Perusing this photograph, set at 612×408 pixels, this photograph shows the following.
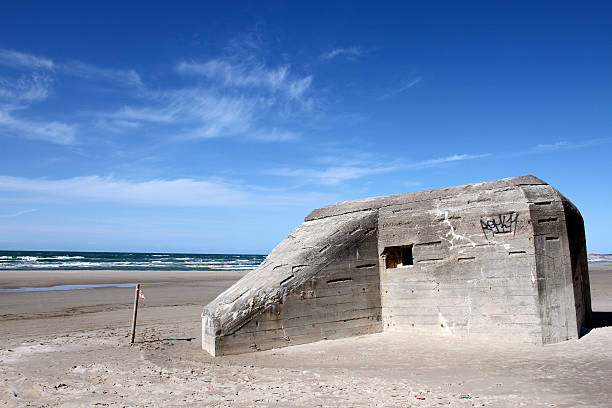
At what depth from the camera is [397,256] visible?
921 centimetres

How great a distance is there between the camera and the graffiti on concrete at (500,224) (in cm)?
762

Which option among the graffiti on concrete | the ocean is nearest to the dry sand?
the graffiti on concrete

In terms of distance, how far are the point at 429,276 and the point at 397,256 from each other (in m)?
1.00

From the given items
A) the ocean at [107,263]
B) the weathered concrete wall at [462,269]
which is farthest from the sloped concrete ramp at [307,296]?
the ocean at [107,263]

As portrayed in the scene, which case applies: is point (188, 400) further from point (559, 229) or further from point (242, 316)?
point (559, 229)

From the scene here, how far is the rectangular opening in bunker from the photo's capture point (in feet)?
29.7

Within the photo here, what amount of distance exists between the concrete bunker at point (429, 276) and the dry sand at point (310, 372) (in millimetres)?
303

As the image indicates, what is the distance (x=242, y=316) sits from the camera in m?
7.46

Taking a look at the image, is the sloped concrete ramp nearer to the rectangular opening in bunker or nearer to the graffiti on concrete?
the rectangular opening in bunker

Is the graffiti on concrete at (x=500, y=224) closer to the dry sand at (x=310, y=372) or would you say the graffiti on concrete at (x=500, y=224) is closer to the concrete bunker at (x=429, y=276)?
the concrete bunker at (x=429, y=276)

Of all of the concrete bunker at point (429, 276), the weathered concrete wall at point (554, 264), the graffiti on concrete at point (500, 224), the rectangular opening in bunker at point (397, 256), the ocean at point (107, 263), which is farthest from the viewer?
the ocean at point (107, 263)

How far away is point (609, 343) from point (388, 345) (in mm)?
3487

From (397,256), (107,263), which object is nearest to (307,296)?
(397,256)

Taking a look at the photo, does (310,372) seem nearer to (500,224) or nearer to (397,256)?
(397,256)
